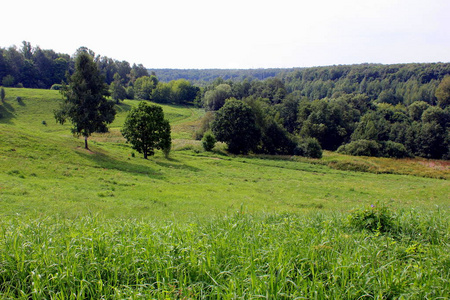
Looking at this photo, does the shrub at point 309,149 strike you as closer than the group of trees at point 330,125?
Yes

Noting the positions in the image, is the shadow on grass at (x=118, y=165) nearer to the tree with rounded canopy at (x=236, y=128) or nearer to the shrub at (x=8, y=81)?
the tree with rounded canopy at (x=236, y=128)

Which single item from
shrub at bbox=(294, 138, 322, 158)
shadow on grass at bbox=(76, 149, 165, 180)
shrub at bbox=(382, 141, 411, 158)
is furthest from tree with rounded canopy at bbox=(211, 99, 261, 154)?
shrub at bbox=(382, 141, 411, 158)

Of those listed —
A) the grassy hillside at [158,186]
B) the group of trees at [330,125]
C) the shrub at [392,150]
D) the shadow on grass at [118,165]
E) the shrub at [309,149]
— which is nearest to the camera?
the grassy hillside at [158,186]

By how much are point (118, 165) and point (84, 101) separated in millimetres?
10274

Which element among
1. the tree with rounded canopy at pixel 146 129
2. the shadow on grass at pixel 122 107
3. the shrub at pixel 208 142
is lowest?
the shrub at pixel 208 142

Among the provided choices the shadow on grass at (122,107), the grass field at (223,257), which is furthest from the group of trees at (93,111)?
the shadow on grass at (122,107)

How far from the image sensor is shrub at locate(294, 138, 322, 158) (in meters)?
55.9

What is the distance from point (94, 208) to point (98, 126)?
23.8 m

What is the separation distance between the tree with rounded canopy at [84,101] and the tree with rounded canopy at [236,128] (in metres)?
25.1

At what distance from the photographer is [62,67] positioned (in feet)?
397

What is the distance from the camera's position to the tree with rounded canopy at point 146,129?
37.3 m

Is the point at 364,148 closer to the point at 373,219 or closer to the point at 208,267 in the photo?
the point at 373,219

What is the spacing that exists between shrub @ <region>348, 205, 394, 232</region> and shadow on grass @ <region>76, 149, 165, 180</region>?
22.0m

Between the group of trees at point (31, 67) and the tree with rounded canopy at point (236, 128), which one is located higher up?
the group of trees at point (31, 67)
